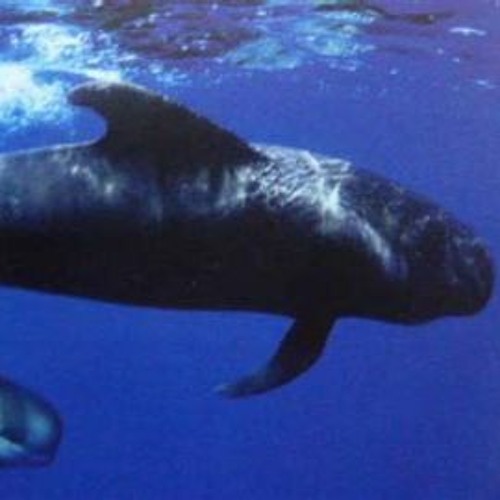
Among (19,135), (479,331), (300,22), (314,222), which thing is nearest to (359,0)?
(300,22)

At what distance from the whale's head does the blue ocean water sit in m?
0.66

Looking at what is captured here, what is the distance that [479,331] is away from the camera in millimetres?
6250

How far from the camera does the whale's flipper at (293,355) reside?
4.65 meters

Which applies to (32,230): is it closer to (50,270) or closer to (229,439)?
(50,270)

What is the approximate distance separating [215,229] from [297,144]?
3435mm

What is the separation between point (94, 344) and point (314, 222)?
20.1ft

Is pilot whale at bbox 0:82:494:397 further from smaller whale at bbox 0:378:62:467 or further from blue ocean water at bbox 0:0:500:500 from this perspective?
smaller whale at bbox 0:378:62:467

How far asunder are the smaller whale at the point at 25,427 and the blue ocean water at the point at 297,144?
21 centimetres

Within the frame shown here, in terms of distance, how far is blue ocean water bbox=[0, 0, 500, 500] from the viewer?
6012mm

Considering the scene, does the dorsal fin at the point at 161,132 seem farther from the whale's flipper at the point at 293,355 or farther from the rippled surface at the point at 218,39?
the rippled surface at the point at 218,39

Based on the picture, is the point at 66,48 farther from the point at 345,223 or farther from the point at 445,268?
the point at 445,268

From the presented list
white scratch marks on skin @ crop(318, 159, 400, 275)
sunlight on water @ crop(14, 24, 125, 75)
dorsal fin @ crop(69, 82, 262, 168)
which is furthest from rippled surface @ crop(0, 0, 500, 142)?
white scratch marks on skin @ crop(318, 159, 400, 275)

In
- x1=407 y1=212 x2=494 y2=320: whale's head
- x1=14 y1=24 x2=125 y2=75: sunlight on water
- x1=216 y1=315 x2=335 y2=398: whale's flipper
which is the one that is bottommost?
x1=216 y1=315 x2=335 y2=398: whale's flipper

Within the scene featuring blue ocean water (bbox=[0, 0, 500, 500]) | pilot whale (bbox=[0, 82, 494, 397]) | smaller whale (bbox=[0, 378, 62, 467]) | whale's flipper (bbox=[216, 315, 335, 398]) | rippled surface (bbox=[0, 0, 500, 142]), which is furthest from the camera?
smaller whale (bbox=[0, 378, 62, 467])
